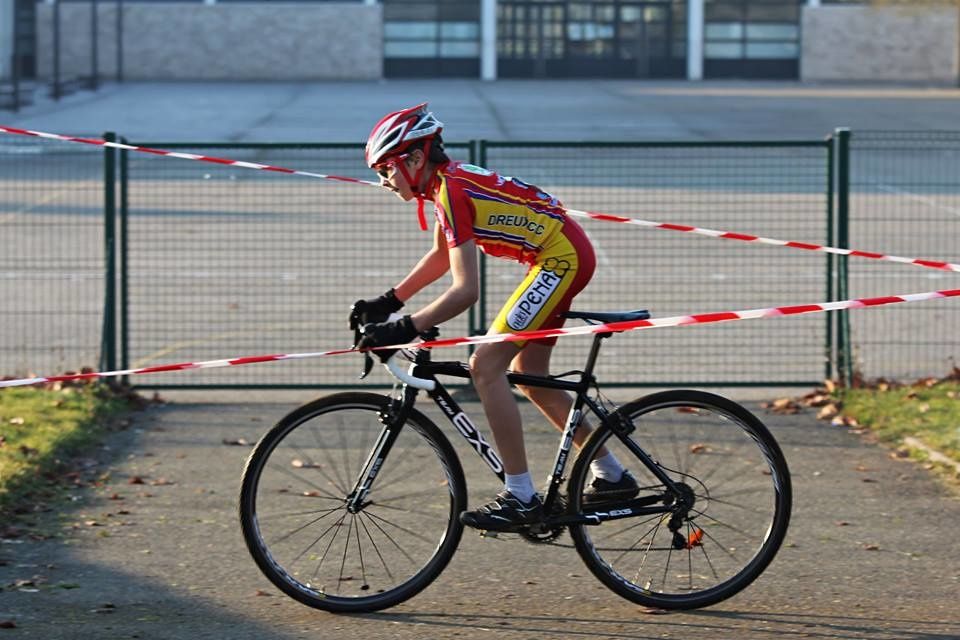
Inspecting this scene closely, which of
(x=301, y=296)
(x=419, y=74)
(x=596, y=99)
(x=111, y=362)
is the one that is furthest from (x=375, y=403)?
(x=419, y=74)

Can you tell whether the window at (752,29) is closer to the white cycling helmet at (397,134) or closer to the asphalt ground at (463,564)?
the asphalt ground at (463,564)

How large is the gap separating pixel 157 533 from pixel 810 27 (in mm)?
56118

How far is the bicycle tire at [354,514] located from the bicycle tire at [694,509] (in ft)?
1.65

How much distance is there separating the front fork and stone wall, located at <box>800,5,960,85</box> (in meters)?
56.8

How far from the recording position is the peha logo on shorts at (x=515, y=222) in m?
5.45

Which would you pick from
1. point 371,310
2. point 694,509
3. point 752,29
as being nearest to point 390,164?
point 371,310

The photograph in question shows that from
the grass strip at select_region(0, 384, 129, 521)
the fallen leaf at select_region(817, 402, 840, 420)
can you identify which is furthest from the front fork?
the fallen leaf at select_region(817, 402, 840, 420)

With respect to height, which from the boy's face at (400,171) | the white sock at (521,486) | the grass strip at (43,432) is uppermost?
the boy's face at (400,171)

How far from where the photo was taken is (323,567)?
566 cm

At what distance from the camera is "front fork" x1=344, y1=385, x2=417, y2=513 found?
5547 millimetres

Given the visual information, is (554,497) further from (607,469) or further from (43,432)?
(43,432)

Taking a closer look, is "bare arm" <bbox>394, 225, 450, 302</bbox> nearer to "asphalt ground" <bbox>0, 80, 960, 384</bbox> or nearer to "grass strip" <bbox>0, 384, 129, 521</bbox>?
"grass strip" <bbox>0, 384, 129, 521</bbox>

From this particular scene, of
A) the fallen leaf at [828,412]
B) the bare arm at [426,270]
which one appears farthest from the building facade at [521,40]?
the bare arm at [426,270]

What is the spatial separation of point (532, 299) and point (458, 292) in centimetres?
34
